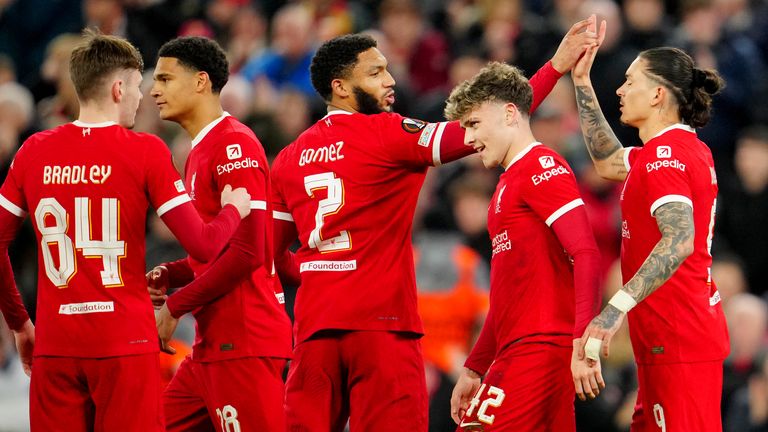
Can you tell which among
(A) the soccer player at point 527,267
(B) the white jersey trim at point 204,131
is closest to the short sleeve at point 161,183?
(B) the white jersey trim at point 204,131

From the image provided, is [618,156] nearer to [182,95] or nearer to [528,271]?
[528,271]

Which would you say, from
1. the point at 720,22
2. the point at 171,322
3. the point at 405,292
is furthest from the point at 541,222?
the point at 720,22

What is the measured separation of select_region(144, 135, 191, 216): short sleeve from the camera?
655 centimetres

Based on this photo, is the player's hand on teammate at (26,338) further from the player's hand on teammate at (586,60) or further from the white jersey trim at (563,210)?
the player's hand on teammate at (586,60)

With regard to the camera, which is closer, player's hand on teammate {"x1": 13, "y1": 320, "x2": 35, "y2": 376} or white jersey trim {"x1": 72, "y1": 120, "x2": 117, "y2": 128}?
white jersey trim {"x1": 72, "y1": 120, "x2": 117, "y2": 128}

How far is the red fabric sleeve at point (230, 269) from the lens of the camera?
682 cm

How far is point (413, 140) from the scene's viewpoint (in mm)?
7074

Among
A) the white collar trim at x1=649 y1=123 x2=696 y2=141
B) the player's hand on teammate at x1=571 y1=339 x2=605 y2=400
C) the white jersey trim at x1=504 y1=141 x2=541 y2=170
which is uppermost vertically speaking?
the white collar trim at x1=649 y1=123 x2=696 y2=141

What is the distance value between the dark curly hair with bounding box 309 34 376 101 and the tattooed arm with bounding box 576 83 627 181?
1.28 m

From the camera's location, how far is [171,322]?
22.8 ft

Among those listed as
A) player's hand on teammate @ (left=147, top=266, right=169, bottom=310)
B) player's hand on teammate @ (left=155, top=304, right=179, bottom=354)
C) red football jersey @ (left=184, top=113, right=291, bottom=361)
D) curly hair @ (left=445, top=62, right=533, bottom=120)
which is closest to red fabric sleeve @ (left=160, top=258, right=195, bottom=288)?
player's hand on teammate @ (left=147, top=266, right=169, bottom=310)

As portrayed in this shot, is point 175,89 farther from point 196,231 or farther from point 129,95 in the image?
point 196,231

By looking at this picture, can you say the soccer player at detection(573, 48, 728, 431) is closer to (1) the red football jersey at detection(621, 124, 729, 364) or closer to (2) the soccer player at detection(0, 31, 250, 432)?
(1) the red football jersey at detection(621, 124, 729, 364)

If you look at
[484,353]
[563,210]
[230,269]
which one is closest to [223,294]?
[230,269]
